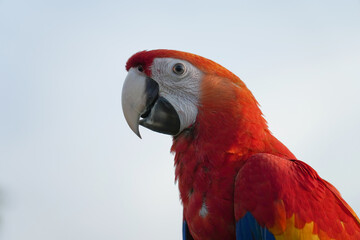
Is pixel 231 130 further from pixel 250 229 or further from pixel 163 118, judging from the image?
pixel 250 229

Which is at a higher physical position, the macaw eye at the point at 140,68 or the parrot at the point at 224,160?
the macaw eye at the point at 140,68

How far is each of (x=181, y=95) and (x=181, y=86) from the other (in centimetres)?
7

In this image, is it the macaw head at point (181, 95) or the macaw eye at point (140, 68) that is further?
the macaw eye at point (140, 68)

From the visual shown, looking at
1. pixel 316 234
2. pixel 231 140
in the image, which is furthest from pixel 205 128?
pixel 316 234

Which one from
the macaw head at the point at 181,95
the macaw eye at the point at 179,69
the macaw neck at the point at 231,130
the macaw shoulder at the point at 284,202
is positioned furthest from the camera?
the macaw eye at the point at 179,69

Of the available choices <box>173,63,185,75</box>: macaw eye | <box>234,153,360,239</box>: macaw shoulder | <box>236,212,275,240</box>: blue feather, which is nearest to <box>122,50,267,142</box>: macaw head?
<box>173,63,185,75</box>: macaw eye

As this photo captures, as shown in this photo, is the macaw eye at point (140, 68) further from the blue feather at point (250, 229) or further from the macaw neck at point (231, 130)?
the blue feather at point (250, 229)

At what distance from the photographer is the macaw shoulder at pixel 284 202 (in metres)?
2.40

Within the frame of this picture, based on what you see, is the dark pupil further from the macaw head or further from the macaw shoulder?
the macaw shoulder

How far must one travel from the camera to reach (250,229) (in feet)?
7.87

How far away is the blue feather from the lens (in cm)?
240

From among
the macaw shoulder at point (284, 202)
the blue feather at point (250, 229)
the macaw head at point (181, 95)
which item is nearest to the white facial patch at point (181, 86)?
the macaw head at point (181, 95)

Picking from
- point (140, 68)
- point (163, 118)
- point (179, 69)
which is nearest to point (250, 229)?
point (163, 118)

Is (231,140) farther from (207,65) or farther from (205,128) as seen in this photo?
(207,65)
